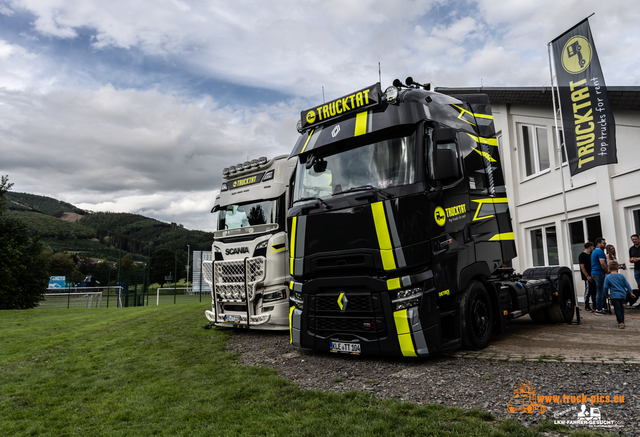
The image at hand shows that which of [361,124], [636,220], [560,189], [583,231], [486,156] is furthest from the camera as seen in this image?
[560,189]

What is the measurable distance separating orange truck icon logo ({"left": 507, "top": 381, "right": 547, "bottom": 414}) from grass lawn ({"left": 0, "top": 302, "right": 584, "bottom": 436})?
36 centimetres

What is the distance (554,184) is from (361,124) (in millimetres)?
10728

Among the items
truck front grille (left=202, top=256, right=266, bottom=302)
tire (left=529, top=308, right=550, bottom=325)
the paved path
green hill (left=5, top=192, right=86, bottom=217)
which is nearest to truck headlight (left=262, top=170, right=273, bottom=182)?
truck front grille (left=202, top=256, right=266, bottom=302)

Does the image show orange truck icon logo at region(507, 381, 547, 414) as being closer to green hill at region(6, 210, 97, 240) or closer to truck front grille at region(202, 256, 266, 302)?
truck front grille at region(202, 256, 266, 302)

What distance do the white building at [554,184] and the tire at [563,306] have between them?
1133 mm

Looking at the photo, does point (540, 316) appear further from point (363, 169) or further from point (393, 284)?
point (363, 169)

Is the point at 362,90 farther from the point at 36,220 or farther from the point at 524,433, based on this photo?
the point at 36,220

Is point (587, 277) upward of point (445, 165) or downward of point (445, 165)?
downward

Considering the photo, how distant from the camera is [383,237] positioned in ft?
17.4

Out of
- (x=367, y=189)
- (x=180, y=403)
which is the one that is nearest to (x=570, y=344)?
(x=367, y=189)

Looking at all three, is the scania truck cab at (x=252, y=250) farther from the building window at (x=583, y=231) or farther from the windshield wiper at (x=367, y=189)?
the building window at (x=583, y=231)

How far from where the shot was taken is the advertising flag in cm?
982

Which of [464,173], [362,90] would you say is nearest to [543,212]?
[464,173]

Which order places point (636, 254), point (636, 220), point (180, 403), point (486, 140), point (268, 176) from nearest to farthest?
point (180, 403), point (486, 140), point (268, 176), point (636, 254), point (636, 220)
